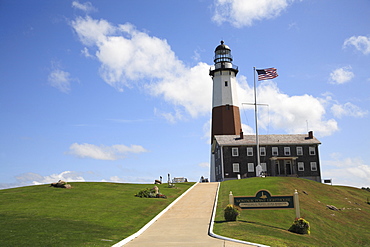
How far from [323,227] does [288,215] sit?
7.81ft

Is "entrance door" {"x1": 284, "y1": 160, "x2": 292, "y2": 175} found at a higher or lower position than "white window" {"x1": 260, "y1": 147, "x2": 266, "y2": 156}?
lower

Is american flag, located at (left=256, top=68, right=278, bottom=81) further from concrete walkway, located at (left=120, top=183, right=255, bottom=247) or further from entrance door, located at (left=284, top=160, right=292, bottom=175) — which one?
concrete walkway, located at (left=120, top=183, right=255, bottom=247)

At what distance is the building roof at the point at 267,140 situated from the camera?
5503cm

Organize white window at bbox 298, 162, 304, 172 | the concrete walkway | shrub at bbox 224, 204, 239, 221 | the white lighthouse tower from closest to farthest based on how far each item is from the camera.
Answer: the concrete walkway, shrub at bbox 224, 204, 239, 221, white window at bbox 298, 162, 304, 172, the white lighthouse tower

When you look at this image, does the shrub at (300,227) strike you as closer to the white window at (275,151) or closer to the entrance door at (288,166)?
the white window at (275,151)

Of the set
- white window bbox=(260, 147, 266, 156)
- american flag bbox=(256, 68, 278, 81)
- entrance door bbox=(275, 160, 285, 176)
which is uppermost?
american flag bbox=(256, 68, 278, 81)

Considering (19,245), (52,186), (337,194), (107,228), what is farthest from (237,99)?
(19,245)

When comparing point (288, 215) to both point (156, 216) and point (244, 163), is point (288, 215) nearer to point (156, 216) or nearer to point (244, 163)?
point (156, 216)

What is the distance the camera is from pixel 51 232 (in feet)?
51.8

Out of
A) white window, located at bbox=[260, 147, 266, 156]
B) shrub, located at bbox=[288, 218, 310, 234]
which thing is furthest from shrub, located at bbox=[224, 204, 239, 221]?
white window, located at bbox=[260, 147, 266, 156]

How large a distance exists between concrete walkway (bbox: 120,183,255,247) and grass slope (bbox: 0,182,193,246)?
0.99 meters

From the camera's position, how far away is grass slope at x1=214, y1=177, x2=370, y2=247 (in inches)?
706

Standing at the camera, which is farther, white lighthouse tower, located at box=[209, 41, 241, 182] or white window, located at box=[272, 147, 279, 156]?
white lighthouse tower, located at box=[209, 41, 241, 182]

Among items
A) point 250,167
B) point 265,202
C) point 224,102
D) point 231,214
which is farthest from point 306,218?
point 224,102
